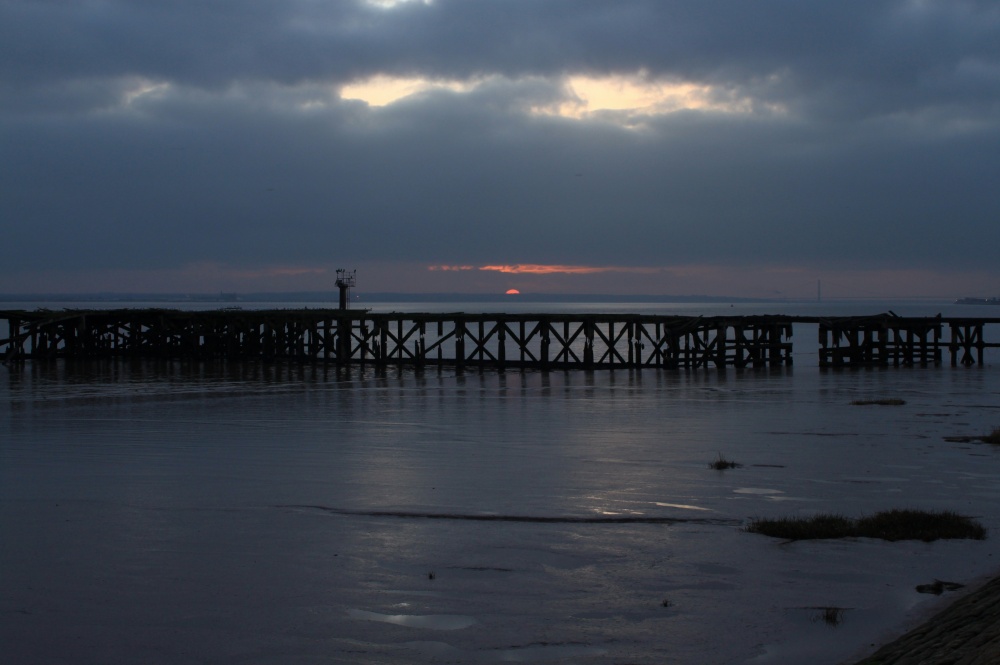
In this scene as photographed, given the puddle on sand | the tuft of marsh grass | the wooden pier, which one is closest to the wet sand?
the puddle on sand

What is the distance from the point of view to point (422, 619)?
6.48 meters

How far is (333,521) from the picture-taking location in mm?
9312

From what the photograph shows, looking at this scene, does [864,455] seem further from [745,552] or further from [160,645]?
[160,645]

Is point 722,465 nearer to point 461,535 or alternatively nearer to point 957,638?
point 461,535

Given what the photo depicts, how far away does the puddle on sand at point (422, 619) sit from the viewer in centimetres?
635

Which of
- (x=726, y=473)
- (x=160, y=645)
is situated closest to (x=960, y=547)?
(x=726, y=473)

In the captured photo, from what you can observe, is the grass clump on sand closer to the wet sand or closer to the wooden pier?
the wet sand

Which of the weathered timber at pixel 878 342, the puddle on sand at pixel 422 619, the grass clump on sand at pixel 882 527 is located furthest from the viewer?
the weathered timber at pixel 878 342

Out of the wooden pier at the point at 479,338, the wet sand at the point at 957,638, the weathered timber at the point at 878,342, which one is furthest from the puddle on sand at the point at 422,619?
the weathered timber at the point at 878,342

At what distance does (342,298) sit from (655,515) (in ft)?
152

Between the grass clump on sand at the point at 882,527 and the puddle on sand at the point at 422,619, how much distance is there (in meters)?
3.50

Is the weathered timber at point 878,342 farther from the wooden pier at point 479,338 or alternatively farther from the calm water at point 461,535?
the calm water at point 461,535

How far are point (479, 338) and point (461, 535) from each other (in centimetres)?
2901

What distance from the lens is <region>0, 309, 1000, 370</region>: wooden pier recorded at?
3591 cm
